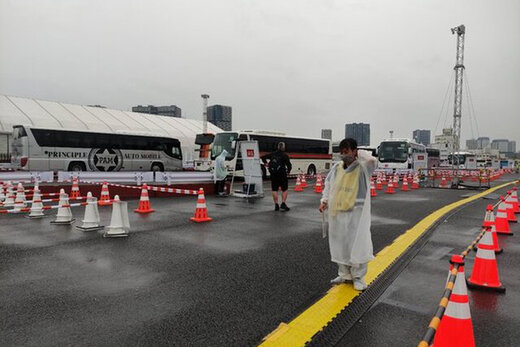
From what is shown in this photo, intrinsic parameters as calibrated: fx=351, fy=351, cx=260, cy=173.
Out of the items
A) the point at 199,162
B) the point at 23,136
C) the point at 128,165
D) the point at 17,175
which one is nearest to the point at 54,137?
the point at 23,136

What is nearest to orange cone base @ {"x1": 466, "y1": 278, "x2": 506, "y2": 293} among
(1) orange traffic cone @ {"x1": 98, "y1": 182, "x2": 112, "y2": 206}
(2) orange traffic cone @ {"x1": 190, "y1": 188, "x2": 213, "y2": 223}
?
(2) orange traffic cone @ {"x1": 190, "y1": 188, "x2": 213, "y2": 223}

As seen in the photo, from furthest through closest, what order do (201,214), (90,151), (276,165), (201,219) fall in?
(90,151) → (276,165) → (201,214) → (201,219)

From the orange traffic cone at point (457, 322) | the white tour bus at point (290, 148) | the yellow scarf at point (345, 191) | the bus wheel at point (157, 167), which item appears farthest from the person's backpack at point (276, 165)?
the bus wheel at point (157, 167)

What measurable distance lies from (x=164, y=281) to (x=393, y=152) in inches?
1097

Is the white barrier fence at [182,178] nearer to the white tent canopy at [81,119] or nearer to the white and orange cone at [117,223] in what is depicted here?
the white and orange cone at [117,223]

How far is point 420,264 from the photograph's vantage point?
212 inches

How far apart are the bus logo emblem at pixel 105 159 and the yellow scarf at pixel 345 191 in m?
23.2

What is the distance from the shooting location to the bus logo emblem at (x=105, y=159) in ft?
79.0

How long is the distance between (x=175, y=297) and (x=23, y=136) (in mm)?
22565

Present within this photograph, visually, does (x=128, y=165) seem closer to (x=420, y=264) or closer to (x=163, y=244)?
(x=163, y=244)

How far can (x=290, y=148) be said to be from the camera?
2867 cm

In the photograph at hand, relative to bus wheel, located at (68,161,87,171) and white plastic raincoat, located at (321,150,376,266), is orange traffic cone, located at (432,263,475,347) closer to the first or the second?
white plastic raincoat, located at (321,150,376,266)

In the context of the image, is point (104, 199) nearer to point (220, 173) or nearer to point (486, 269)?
point (220, 173)

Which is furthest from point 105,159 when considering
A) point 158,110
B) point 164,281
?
point 158,110
